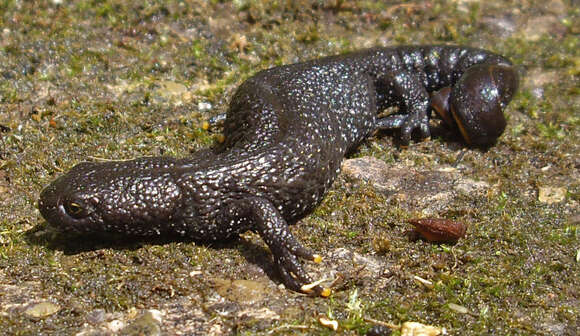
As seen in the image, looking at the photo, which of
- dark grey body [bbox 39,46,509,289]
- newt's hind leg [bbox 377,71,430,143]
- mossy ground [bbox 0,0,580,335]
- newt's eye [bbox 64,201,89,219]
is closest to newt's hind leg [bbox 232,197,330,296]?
dark grey body [bbox 39,46,509,289]

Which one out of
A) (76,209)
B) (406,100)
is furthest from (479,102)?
(76,209)

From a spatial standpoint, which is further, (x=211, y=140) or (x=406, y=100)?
(x=406, y=100)

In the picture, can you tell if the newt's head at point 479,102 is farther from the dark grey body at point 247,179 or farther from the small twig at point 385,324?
the small twig at point 385,324

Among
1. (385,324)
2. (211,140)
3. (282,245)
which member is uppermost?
(211,140)

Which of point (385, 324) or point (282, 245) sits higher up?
point (282, 245)

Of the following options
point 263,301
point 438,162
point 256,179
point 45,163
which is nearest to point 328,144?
point 256,179

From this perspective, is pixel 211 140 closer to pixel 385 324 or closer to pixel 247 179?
pixel 247 179

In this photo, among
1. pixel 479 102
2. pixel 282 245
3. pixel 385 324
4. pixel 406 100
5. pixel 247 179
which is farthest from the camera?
pixel 406 100

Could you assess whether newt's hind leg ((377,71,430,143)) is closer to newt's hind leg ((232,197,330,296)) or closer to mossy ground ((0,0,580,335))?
mossy ground ((0,0,580,335))
